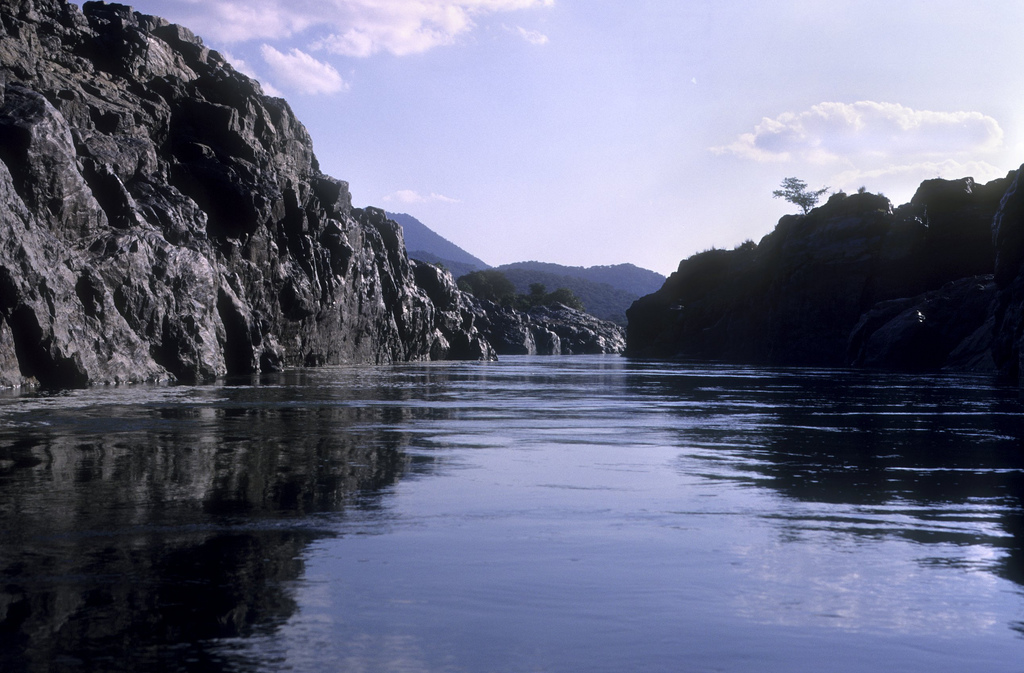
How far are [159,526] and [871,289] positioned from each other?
106373 mm

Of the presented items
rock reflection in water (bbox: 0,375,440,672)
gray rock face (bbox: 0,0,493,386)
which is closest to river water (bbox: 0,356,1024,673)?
rock reflection in water (bbox: 0,375,440,672)

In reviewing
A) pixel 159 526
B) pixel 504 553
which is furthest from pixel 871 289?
pixel 159 526

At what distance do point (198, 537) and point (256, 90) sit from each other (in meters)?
72.5

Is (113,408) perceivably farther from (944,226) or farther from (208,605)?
(944,226)

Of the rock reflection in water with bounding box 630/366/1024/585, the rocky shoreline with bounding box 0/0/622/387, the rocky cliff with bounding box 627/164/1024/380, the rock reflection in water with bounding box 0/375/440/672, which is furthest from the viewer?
the rocky cliff with bounding box 627/164/1024/380

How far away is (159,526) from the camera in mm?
8250

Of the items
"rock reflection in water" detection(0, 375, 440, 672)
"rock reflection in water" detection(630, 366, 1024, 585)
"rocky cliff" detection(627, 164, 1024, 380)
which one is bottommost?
"rock reflection in water" detection(630, 366, 1024, 585)

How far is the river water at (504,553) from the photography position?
507 cm

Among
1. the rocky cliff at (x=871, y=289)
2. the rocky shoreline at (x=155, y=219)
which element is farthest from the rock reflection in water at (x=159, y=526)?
the rocky cliff at (x=871, y=289)

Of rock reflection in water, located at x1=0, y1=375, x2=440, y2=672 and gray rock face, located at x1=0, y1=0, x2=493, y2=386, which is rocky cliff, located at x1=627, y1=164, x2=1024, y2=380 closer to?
gray rock face, located at x1=0, y1=0, x2=493, y2=386

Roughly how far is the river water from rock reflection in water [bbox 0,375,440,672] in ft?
0.10

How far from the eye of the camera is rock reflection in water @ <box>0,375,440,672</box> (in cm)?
519

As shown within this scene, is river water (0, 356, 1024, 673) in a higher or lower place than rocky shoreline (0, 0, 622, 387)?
lower

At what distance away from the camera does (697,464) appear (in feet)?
44.5
